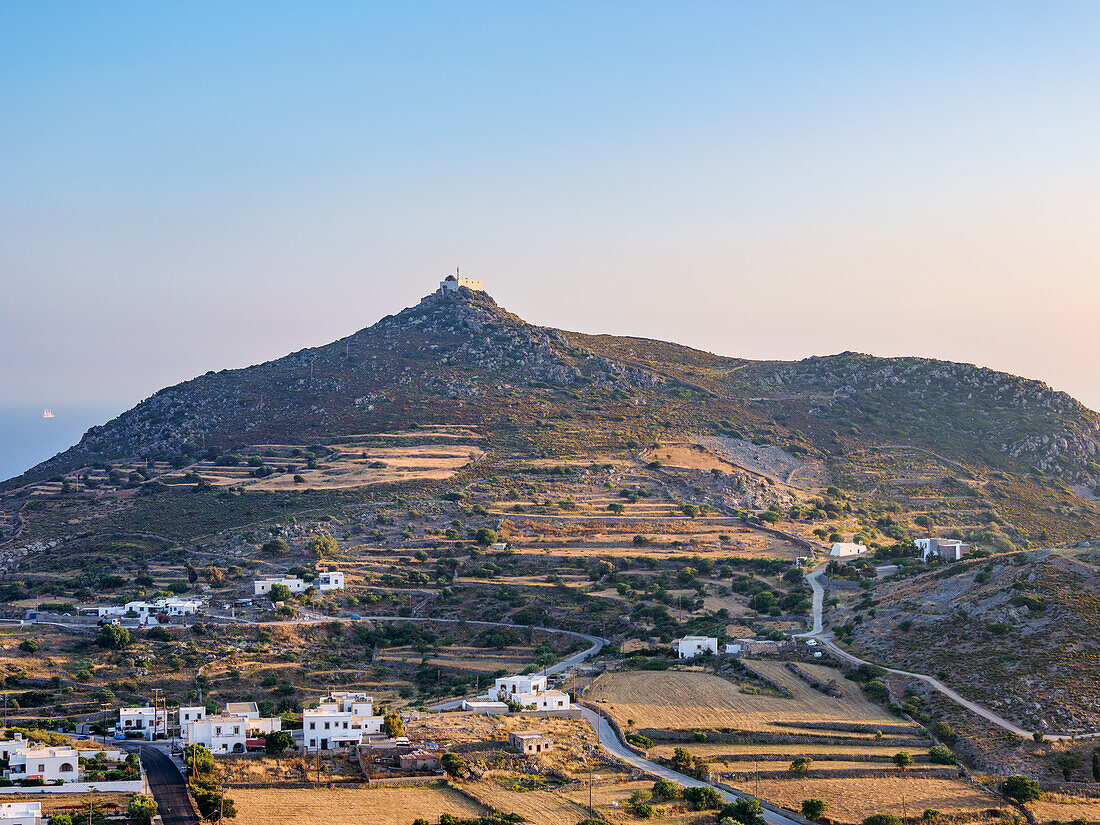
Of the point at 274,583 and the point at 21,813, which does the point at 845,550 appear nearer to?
the point at 274,583

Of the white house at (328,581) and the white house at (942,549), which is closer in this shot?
the white house at (328,581)

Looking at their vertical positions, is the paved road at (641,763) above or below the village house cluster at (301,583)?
below

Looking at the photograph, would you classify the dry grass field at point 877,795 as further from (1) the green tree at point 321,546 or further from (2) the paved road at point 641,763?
(1) the green tree at point 321,546

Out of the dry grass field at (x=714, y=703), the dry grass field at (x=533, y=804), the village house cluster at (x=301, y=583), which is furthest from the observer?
the village house cluster at (x=301, y=583)

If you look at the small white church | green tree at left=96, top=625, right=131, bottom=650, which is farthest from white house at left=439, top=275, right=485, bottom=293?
green tree at left=96, top=625, right=131, bottom=650

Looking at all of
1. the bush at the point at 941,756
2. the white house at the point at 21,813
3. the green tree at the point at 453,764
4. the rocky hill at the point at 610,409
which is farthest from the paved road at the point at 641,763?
the rocky hill at the point at 610,409

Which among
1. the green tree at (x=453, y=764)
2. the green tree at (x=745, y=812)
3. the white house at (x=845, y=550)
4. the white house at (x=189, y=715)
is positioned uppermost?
the white house at (x=845, y=550)
